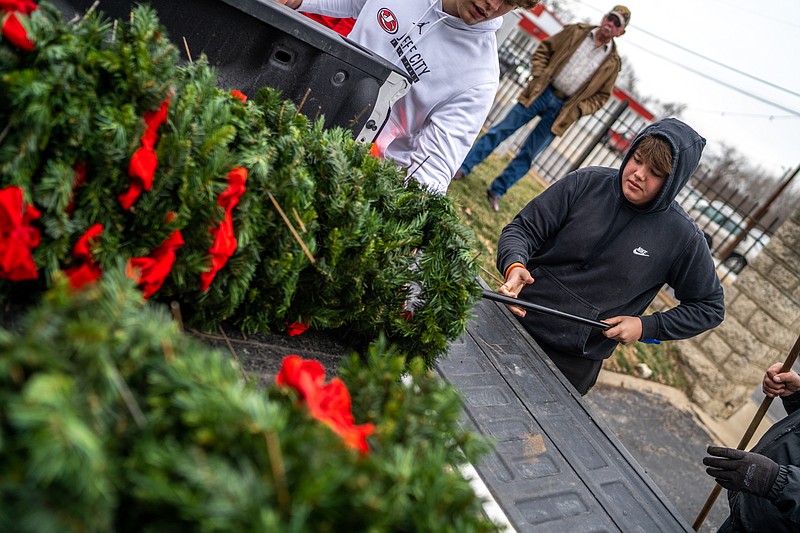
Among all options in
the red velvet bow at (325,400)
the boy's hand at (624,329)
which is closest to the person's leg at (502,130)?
the boy's hand at (624,329)

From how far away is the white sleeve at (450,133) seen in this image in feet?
8.18

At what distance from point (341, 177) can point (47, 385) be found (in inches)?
37.3

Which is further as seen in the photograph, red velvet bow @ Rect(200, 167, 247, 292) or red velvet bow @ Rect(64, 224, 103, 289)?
red velvet bow @ Rect(200, 167, 247, 292)

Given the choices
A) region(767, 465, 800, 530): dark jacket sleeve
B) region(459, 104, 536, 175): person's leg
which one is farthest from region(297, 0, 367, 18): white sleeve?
region(459, 104, 536, 175): person's leg

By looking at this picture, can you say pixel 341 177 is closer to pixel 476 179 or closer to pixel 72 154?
pixel 72 154

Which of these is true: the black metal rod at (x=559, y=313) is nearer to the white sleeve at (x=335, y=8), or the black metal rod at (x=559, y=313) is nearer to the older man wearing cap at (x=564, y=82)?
the white sleeve at (x=335, y=8)

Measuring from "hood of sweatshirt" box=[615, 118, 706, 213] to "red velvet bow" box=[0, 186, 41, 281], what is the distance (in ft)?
9.22

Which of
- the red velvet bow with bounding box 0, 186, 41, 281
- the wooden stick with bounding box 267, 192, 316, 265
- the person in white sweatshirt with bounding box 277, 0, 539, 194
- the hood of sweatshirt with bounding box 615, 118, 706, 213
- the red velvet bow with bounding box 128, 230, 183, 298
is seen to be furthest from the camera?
the hood of sweatshirt with bounding box 615, 118, 706, 213

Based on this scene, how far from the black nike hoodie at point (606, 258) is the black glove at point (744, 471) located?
678mm

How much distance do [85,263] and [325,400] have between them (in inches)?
21.2

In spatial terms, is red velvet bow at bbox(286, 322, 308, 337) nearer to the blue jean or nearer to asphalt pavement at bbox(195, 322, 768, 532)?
asphalt pavement at bbox(195, 322, 768, 532)

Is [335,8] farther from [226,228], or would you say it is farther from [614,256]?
[226,228]

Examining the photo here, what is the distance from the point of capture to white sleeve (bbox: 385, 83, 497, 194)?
249 cm

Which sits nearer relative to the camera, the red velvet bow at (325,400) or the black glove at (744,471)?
the red velvet bow at (325,400)
